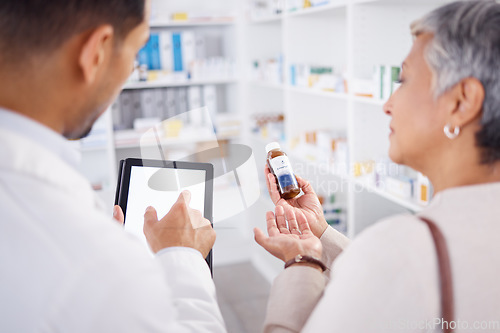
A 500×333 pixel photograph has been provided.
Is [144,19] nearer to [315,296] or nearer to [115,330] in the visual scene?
[115,330]

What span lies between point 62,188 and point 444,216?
591 millimetres

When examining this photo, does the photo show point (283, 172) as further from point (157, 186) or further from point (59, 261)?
point (59, 261)

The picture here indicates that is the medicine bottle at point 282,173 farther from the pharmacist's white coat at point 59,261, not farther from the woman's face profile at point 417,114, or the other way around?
the pharmacist's white coat at point 59,261

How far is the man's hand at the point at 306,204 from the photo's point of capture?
1240 mm

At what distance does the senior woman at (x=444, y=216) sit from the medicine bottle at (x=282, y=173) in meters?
0.52

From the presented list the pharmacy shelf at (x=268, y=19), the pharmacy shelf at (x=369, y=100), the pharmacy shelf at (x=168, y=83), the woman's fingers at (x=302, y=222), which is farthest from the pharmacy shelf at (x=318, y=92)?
the woman's fingers at (x=302, y=222)

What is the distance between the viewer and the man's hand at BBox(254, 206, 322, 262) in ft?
3.39

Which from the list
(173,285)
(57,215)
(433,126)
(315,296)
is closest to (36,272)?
(57,215)

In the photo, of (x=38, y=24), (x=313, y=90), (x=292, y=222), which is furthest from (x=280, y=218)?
(x=313, y=90)

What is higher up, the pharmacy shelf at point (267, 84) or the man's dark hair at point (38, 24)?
the man's dark hair at point (38, 24)

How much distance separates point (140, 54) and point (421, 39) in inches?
121

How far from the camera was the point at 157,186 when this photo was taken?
1156 millimetres

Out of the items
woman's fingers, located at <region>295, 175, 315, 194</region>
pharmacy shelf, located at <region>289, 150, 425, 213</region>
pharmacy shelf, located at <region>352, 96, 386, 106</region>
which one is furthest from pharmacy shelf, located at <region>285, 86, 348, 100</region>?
woman's fingers, located at <region>295, 175, 315, 194</region>

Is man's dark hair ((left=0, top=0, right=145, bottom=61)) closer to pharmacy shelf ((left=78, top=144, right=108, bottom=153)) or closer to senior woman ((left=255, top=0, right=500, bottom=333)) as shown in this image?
senior woman ((left=255, top=0, right=500, bottom=333))
